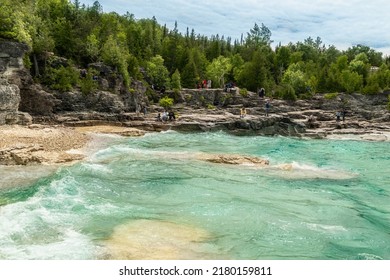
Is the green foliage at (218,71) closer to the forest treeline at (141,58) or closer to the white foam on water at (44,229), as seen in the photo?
the forest treeline at (141,58)

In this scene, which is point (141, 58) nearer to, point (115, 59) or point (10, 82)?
point (115, 59)

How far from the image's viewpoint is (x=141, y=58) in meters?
83.6

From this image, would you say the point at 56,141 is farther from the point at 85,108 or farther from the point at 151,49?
the point at 151,49

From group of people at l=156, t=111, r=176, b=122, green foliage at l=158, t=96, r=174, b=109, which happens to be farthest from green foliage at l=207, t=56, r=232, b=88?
group of people at l=156, t=111, r=176, b=122

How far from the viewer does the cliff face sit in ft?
139

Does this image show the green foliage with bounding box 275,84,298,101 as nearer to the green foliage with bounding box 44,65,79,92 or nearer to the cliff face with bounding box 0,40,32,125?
the green foliage with bounding box 44,65,79,92

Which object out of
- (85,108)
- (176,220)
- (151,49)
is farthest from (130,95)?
(176,220)

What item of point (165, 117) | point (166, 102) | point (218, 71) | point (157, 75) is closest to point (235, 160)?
point (165, 117)

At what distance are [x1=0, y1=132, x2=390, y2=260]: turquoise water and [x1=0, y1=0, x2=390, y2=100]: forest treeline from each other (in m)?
25.7

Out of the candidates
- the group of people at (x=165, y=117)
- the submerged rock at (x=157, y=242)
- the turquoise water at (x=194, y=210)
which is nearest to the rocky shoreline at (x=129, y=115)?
the group of people at (x=165, y=117)

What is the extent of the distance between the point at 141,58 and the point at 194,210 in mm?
67535

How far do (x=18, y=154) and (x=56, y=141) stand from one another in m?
8.22

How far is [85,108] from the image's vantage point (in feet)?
183
